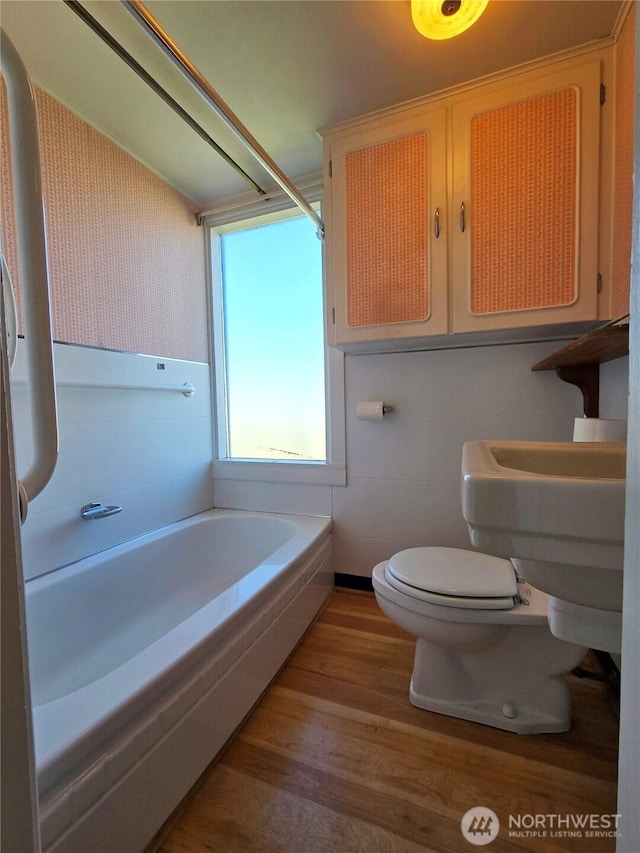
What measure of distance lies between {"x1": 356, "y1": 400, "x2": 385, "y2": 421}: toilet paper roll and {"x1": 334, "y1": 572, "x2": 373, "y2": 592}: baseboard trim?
2.89 ft

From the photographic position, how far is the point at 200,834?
0.83 meters

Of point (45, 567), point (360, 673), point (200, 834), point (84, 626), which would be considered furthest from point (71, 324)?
point (360, 673)

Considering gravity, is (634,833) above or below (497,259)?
below

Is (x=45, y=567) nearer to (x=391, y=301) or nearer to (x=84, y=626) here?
(x=84, y=626)

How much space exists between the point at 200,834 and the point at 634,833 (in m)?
0.96

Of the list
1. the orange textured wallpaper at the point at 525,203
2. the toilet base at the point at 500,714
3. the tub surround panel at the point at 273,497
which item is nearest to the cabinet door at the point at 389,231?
the orange textured wallpaper at the point at 525,203

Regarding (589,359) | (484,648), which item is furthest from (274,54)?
(484,648)

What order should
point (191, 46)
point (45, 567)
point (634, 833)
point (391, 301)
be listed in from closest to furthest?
1. point (634, 833)
2. point (191, 46)
3. point (45, 567)
4. point (391, 301)

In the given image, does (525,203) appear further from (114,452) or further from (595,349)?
(114,452)

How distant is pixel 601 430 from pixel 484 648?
776 mm

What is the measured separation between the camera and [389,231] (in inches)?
57.7

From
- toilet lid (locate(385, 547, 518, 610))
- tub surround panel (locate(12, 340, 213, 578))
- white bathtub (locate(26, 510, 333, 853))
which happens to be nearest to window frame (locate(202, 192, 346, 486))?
tub surround panel (locate(12, 340, 213, 578))

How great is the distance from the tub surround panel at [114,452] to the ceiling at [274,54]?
3.25 ft

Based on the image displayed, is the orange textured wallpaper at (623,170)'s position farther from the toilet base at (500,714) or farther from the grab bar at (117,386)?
the grab bar at (117,386)
